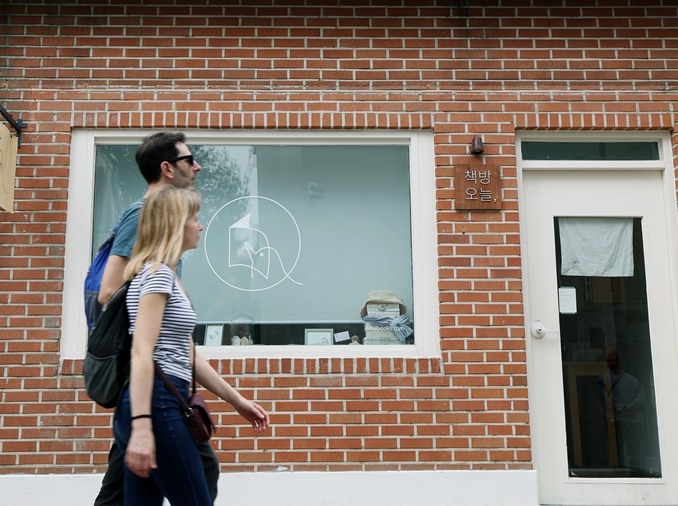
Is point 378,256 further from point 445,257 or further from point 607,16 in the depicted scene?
point 607,16

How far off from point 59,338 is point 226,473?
1.42 metres

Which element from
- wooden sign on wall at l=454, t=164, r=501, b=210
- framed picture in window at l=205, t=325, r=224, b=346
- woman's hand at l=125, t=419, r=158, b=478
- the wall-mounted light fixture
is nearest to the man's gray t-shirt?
woman's hand at l=125, t=419, r=158, b=478

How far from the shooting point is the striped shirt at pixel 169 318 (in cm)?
278

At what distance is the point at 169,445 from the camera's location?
2.65 metres

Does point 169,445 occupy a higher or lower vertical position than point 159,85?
lower

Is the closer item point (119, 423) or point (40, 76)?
point (119, 423)

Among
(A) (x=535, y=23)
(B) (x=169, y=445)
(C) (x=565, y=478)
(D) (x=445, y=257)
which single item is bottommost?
(C) (x=565, y=478)

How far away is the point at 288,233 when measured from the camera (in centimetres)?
581

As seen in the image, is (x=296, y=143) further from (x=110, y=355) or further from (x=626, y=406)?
(x=110, y=355)

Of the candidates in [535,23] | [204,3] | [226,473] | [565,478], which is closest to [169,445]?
[226,473]

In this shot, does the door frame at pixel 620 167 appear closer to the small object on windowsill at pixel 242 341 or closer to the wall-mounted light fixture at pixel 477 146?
the wall-mounted light fixture at pixel 477 146

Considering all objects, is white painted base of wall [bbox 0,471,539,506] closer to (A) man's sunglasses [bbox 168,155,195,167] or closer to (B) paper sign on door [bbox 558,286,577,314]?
Result: (B) paper sign on door [bbox 558,286,577,314]

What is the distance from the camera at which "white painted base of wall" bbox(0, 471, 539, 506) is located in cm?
518

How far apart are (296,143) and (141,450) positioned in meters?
3.58
